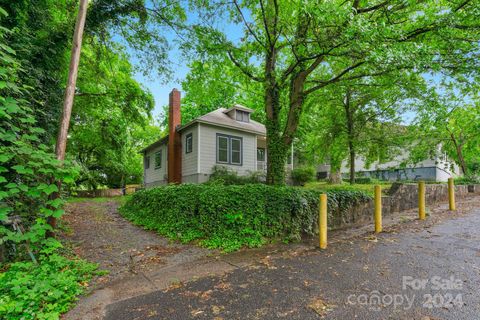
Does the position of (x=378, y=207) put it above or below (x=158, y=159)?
below

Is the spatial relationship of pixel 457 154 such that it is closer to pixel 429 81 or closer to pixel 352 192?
pixel 429 81

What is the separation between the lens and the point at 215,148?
1333 cm

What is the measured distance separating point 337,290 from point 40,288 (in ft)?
12.1

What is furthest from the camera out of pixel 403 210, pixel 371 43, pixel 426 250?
pixel 403 210

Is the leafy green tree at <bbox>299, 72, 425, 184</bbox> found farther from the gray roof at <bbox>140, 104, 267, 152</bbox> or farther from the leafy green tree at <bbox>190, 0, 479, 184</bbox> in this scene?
the leafy green tree at <bbox>190, 0, 479, 184</bbox>

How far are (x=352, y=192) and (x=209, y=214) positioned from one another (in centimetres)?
420

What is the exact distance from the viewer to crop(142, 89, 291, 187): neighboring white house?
1284 centimetres

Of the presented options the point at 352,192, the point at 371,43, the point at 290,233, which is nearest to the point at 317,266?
the point at 290,233

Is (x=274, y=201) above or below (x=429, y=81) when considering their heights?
below

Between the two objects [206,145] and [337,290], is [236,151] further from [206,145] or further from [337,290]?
[337,290]

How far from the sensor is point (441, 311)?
8.41 ft

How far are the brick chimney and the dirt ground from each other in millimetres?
6852

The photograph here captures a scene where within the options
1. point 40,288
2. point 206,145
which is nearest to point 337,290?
point 40,288

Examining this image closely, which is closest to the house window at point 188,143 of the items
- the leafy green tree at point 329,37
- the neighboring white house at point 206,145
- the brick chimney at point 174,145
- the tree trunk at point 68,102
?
the neighboring white house at point 206,145
